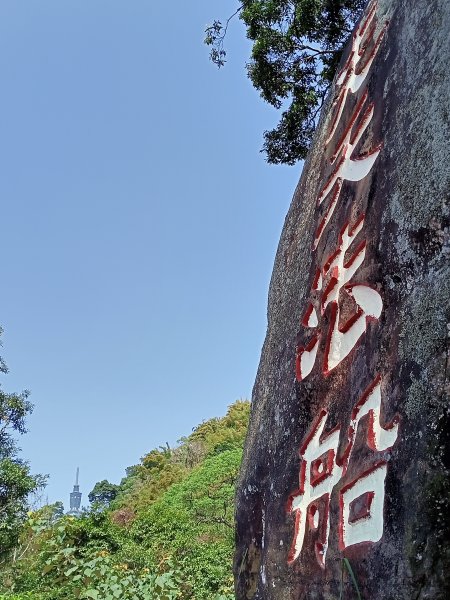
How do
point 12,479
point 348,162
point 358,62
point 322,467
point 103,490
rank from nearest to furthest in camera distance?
1. point 322,467
2. point 348,162
3. point 358,62
4. point 12,479
5. point 103,490

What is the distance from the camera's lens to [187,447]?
53.7 ft

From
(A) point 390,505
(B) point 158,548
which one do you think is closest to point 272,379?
(A) point 390,505

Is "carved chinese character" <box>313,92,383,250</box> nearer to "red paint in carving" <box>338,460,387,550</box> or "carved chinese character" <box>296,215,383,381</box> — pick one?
"carved chinese character" <box>296,215,383,381</box>

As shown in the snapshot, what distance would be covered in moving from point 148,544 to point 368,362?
8847 millimetres

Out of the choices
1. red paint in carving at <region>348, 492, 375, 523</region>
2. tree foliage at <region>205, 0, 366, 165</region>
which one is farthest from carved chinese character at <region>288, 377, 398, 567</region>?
tree foliage at <region>205, 0, 366, 165</region>

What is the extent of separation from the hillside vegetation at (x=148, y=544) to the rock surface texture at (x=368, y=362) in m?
2.48

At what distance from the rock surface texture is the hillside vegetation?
2.48 metres

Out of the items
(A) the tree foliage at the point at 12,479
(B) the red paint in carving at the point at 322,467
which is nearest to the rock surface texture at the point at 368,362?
(B) the red paint in carving at the point at 322,467

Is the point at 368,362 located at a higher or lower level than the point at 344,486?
higher

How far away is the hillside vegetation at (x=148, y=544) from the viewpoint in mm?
5660

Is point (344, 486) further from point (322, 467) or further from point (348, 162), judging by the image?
point (348, 162)

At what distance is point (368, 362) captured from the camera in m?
1.87

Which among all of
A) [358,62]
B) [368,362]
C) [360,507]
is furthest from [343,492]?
[358,62]

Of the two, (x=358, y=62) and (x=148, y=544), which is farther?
(x=148, y=544)
